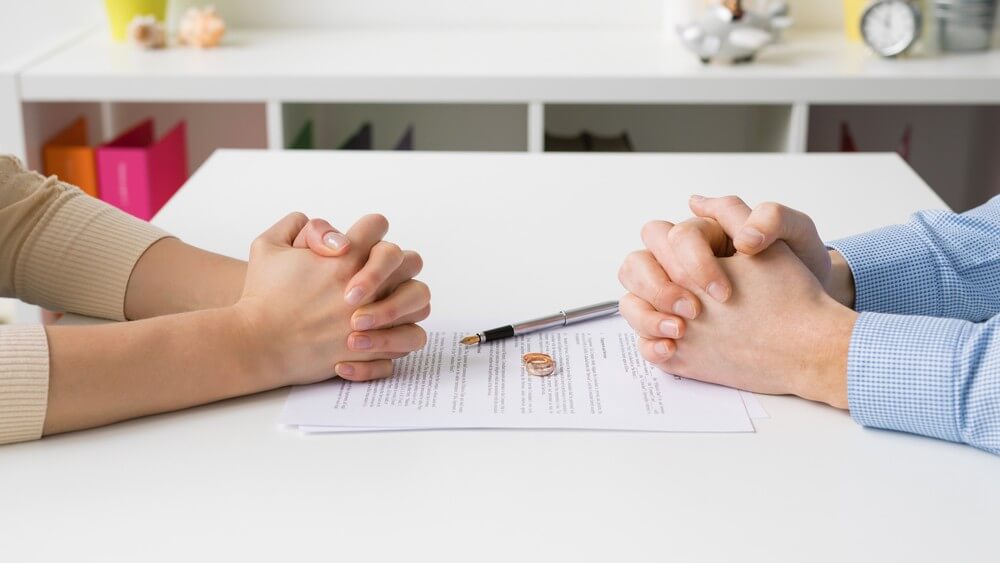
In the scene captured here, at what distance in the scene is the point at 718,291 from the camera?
2.73 ft

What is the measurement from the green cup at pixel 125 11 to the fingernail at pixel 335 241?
1.80m

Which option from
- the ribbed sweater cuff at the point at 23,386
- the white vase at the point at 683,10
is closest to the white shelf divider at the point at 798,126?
the white vase at the point at 683,10

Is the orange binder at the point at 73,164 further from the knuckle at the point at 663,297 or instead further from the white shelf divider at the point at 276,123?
the knuckle at the point at 663,297

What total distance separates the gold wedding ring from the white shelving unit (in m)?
1.38

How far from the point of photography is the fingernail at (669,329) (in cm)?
84

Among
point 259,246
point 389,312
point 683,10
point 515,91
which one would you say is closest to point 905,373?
point 389,312

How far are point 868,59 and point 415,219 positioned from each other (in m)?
1.49

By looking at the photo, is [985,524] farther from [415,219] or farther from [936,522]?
[415,219]

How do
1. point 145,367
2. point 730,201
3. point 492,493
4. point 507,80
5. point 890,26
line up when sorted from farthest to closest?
point 890,26 < point 507,80 < point 730,201 < point 145,367 < point 492,493

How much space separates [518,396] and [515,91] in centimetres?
146

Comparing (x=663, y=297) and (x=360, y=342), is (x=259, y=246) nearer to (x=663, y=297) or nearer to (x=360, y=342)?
(x=360, y=342)

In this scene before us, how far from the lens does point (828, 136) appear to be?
274 cm

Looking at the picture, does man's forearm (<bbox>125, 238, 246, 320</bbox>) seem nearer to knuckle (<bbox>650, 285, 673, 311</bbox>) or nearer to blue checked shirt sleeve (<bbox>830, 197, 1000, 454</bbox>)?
knuckle (<bbox>650, 285, 673, 311</bbox>)

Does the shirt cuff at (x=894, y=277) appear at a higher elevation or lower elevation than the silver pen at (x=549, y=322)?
higher
